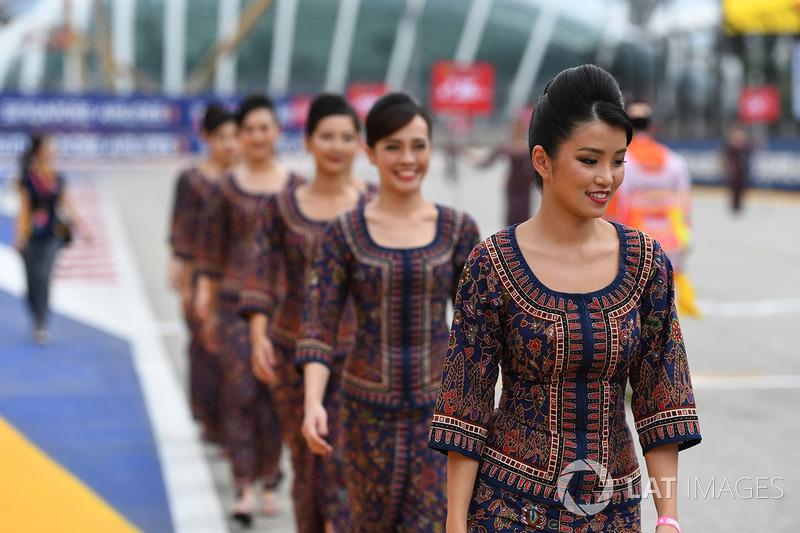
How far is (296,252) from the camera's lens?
203 inches

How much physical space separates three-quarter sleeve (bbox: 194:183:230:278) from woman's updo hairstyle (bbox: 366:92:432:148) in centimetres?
261

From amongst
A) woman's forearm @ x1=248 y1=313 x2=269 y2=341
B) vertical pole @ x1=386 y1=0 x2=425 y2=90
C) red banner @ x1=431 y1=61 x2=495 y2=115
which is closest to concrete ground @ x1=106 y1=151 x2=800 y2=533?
woman's forearm @ x1=248 y1=313 x2=269 y2=341

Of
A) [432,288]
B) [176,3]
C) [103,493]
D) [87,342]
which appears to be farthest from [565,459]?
[176,3]

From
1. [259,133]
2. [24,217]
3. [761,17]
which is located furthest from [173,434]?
[761,17]

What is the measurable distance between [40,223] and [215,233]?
5143 mm

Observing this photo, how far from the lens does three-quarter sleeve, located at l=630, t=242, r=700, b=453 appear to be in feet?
9.18

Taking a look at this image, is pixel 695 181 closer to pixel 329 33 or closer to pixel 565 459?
pixel 565 459

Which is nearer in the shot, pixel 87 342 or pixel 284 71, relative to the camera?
pixel 87 342

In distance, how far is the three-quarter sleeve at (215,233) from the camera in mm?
6750

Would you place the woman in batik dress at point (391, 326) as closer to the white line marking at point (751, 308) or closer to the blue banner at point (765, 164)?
the white line marking at point (751, 308)

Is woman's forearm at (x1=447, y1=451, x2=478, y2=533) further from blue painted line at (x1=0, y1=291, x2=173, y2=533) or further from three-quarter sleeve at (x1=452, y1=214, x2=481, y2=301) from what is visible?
blue painted line at (x1=0, y1=291, x2=173, y2=533)

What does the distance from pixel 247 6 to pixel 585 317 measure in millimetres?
70501

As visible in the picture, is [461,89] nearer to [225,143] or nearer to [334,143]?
[225,143]

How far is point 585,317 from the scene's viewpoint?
2.75 meters
